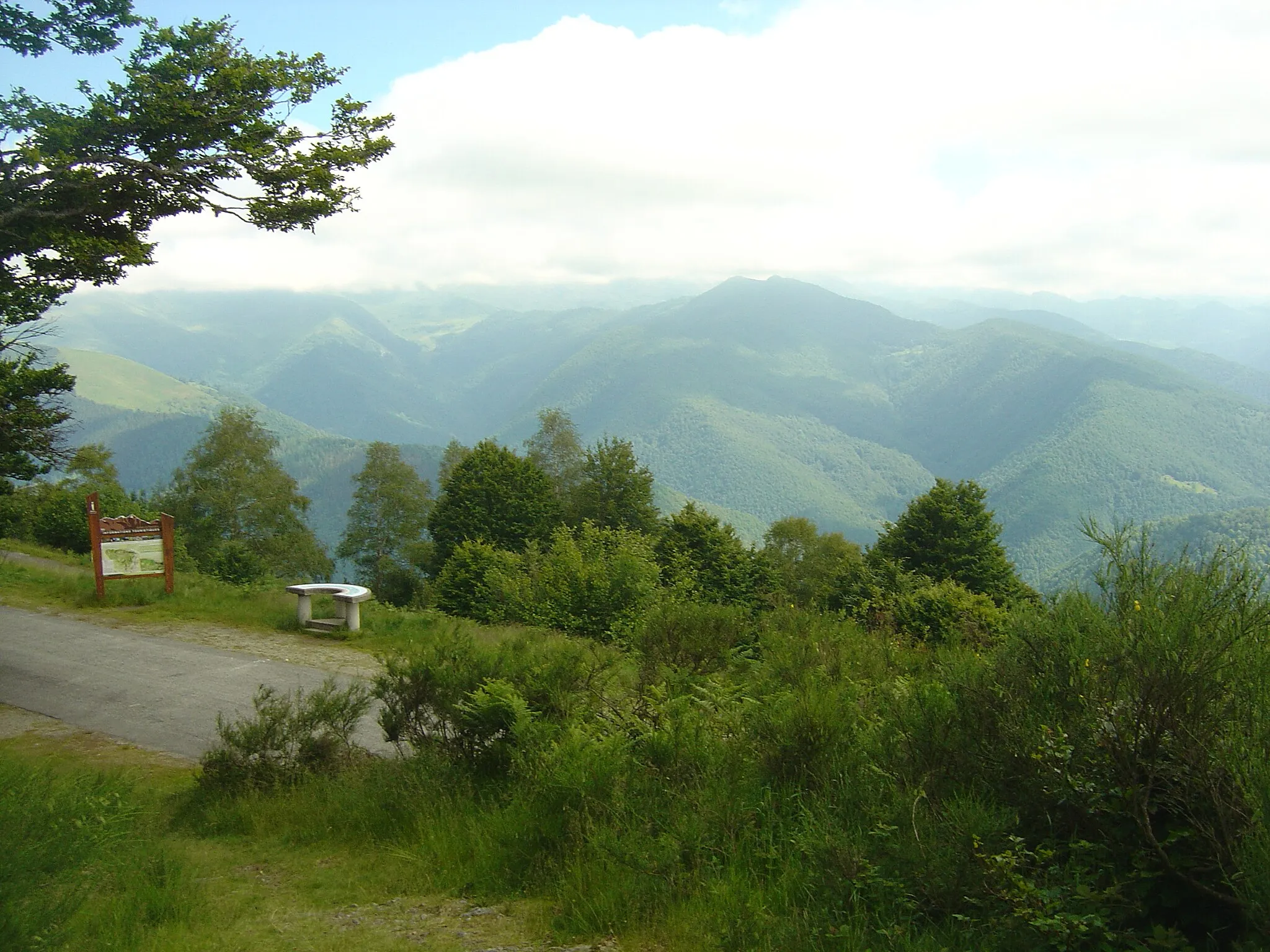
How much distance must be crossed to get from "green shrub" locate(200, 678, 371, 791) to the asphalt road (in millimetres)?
808

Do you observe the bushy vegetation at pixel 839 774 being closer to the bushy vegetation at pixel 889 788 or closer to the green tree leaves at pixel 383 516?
the bushy vegetation at pixel 889 788

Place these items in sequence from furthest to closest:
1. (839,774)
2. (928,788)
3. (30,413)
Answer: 1. (30,413)
2. (839,774)
3. (928,788)

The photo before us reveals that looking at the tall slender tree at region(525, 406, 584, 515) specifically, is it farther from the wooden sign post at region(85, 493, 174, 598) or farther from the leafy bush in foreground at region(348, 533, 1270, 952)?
the leafy bush in foreground at region(348, 533, 1270, 952)

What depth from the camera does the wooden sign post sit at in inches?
571

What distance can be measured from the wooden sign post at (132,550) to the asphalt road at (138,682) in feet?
5.44

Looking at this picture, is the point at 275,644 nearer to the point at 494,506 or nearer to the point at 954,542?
the point at 494,506

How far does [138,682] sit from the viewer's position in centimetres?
1016

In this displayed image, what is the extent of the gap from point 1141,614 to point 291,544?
46763mm

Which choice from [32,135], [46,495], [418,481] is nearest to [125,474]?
[418,481]

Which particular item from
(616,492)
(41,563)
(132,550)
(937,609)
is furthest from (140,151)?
(616,492)

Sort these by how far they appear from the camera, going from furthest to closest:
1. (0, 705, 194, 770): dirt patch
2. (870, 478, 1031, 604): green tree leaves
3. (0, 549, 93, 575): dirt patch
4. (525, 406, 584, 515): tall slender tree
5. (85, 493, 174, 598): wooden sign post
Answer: (525, 406, 584, 515): tall slender tree < (870, 478, 1031, 604): green tree leaves < (0, 549, 93, 575): dirt patch < (85, 493, 174, 598): wooden sign post < (0, 705, 194, 770): dirt patch

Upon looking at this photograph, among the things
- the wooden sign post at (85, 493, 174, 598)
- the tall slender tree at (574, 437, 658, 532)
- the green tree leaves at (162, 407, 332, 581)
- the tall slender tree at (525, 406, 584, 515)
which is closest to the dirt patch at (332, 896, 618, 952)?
the wooden sign post at (85, 493, 174, 598)

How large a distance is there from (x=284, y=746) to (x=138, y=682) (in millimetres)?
4993

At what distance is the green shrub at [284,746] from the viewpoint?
6262mm
